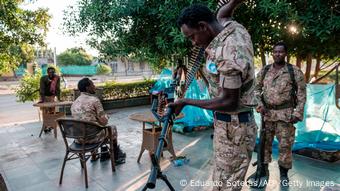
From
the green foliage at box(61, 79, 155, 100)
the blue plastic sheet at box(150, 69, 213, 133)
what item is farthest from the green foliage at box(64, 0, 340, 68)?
the green foliage at box(61, 79, 155, 100)

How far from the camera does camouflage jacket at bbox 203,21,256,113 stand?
1313mm

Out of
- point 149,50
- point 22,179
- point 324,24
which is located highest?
point 324,24

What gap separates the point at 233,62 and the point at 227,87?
130mm

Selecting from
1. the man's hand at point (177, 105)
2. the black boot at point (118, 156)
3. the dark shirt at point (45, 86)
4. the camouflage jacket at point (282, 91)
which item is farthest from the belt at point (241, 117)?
the dark shirt at point (45, 86)

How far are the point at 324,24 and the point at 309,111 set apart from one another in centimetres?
187

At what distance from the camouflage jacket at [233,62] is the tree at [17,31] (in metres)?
A: 4.32

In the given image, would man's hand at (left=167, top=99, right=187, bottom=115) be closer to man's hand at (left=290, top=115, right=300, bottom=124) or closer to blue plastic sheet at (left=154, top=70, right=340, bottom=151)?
man's hand at (left=290, top=115, right=300, bottom=124)

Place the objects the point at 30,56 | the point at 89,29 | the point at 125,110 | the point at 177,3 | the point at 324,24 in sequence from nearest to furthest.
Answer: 1. the point at 324,24
2. the point at 177,3
3. the point at 89,29
4. the point at 30,56
5. the point at 125,110

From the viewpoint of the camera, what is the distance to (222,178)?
1600 mm

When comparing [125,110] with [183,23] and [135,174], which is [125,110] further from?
[183,23]

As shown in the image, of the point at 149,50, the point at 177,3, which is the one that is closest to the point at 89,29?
the point at 149,50

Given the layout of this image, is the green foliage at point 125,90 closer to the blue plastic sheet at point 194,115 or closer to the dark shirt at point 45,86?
the dark shirt at point 45,86

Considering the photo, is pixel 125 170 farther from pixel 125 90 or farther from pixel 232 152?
pixel 125 90

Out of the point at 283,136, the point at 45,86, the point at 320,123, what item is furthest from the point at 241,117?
the point at 45,86
